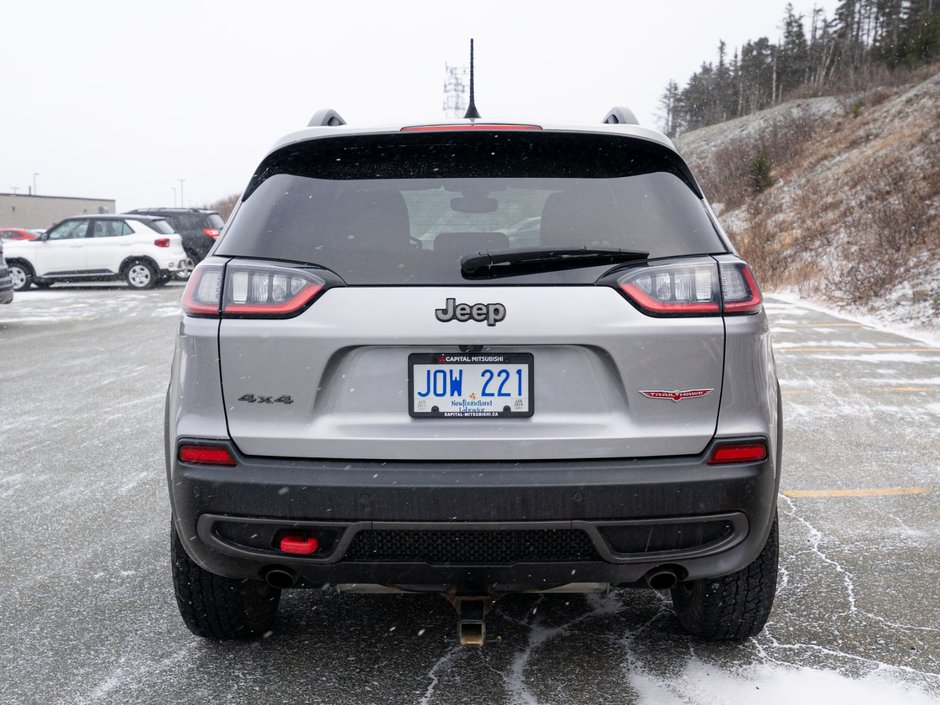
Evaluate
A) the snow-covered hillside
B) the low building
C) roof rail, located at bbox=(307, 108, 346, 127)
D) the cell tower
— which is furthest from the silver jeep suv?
the low building

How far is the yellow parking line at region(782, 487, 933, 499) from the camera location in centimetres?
475

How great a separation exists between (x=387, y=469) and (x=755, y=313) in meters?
1.13

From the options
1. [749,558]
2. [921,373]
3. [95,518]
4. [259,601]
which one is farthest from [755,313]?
[921,373]

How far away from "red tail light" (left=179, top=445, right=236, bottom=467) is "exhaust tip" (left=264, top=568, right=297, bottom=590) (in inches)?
13.2

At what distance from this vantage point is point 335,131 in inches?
105

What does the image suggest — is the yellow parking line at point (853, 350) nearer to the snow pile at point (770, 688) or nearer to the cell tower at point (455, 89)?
the snow pile at point (770, 688)

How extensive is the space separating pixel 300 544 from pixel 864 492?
3.58 metres

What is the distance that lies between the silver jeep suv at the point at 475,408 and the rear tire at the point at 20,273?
67.8 ft

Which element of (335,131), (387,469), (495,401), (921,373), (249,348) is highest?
(335,131)

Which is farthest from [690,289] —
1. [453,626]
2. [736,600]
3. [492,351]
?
[453,626]

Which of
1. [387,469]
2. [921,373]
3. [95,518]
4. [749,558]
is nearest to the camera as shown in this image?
[387,469]

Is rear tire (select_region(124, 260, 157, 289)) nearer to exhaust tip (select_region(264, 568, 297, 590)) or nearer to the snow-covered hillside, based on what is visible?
the snow-covered hillside

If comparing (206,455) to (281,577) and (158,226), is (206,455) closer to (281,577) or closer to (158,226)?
(281,577)

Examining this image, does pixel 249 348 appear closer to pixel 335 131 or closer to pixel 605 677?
pixel 335 131
